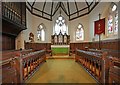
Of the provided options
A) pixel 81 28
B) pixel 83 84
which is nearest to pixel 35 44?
pixel 81 28

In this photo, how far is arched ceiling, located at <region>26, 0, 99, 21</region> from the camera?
47.6ft

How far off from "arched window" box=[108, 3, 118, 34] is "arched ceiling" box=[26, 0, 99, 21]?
13.9 feet

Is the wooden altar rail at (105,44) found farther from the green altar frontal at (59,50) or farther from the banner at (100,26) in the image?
the green altar frontal at (59,50)

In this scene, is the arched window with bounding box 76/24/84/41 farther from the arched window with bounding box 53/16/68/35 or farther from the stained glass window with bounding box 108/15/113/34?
the stained glass window with bounding box 108/15/113/34

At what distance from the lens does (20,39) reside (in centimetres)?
1050

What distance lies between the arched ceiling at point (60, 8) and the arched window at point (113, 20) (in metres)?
4.23

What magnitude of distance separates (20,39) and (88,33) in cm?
709

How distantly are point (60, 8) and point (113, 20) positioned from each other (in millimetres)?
8275

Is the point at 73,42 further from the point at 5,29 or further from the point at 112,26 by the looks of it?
the point at 5,29

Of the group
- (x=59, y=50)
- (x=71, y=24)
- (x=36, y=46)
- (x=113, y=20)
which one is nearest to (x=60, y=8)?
(x=71, y=24)

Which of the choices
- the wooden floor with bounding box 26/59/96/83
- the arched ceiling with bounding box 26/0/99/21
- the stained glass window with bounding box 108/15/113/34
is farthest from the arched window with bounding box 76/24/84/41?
the wooden floor with bounding box 26/59/96/83

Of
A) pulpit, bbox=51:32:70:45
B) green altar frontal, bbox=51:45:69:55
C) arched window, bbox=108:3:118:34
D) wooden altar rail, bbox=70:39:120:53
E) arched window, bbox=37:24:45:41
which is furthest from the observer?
arched window, bbox=37:24:45:41

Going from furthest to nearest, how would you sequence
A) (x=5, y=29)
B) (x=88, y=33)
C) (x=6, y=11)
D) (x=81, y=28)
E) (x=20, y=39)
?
1. (x=81, y=28)
2. (x=88, y=33)
3. (x=20, y=39)
4. (x=5, y=29)
5. (x=6, y=11)

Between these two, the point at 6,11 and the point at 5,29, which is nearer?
the point at 6,11
